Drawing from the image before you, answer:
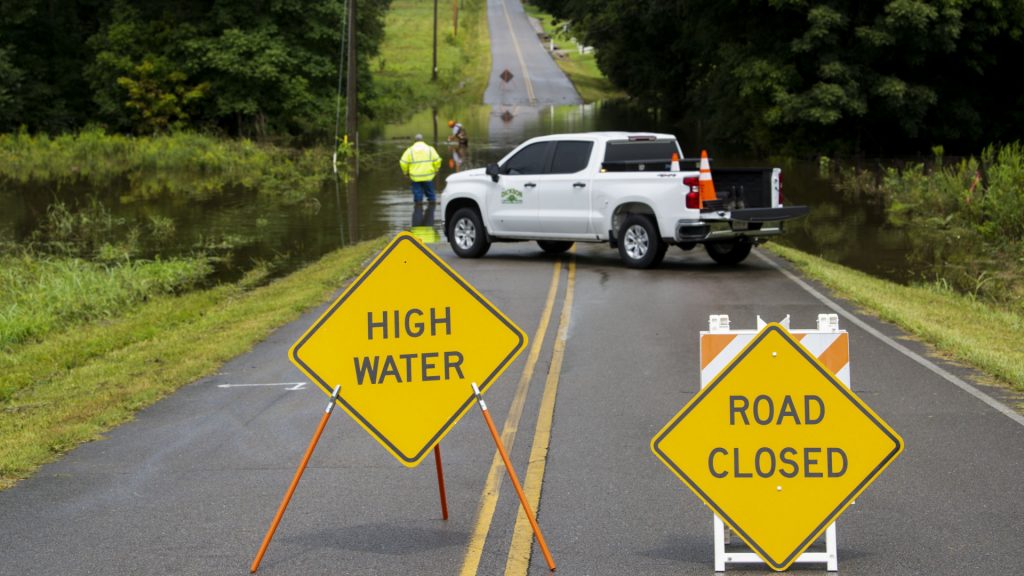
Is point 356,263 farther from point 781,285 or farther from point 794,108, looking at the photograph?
point 794,108

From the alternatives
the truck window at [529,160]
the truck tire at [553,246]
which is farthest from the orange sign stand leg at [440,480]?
the truck tire at [553,246]

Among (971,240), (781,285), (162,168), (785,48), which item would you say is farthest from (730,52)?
(781,285)

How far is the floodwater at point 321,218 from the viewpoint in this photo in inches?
985

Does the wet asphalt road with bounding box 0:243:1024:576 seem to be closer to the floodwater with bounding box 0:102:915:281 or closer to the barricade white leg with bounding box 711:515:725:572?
the barricade white leg with bounding box 711:515:725:572

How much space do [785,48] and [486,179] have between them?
1030 inches

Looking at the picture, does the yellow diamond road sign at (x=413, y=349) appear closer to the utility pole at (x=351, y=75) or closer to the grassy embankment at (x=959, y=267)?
the grassy embankment at (x=959, y=267)

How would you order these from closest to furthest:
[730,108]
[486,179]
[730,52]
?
[486,179] < [730,52] < [730,108]

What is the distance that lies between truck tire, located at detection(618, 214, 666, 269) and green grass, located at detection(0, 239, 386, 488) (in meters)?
4.22

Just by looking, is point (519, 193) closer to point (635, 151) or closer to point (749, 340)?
point (635, 151)

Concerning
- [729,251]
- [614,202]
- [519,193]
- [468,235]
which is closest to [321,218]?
[468,235]

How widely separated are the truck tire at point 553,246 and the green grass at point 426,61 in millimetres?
38971

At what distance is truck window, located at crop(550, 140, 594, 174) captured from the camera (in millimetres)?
20500

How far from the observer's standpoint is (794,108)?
142 ft

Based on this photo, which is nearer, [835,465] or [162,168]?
[835,465]
